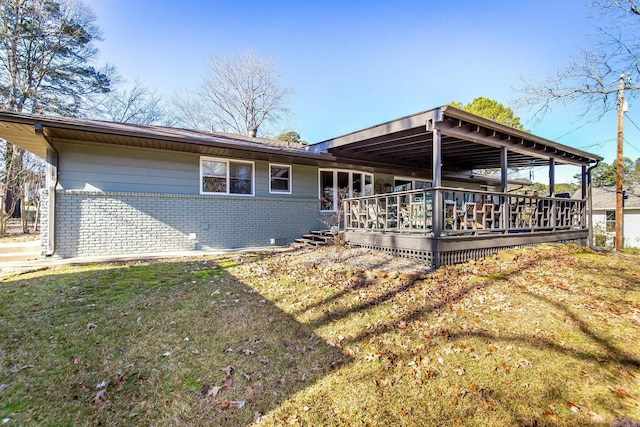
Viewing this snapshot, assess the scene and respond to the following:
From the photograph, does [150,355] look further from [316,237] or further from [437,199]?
[316,237]

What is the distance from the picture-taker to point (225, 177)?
9.53m

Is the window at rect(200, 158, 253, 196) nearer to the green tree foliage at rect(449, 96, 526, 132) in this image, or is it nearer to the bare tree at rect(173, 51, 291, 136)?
the bare tree at rect(173, 51, 291, 136)

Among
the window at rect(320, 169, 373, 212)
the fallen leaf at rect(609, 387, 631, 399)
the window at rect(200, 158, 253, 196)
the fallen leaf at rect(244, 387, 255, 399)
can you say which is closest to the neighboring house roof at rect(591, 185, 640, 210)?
the window at rect(320, 169, 373, 212)

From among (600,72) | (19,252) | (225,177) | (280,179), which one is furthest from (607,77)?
(19,252)

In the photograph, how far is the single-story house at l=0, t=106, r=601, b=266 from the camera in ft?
21.7

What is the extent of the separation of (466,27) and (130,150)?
12.5m

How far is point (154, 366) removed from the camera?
9.43 feet

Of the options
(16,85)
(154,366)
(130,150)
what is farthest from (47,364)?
(16,85)

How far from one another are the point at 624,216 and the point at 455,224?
21.0 meters

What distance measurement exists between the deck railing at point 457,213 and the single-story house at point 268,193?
40mm

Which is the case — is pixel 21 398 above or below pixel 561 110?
below

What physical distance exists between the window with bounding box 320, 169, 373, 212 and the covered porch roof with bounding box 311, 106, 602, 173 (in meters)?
1.36

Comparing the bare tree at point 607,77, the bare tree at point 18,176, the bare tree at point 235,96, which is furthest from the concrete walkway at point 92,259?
the bare tree at point 235,96

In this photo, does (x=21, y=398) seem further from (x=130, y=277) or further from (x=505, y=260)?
(x=505, y=260)
